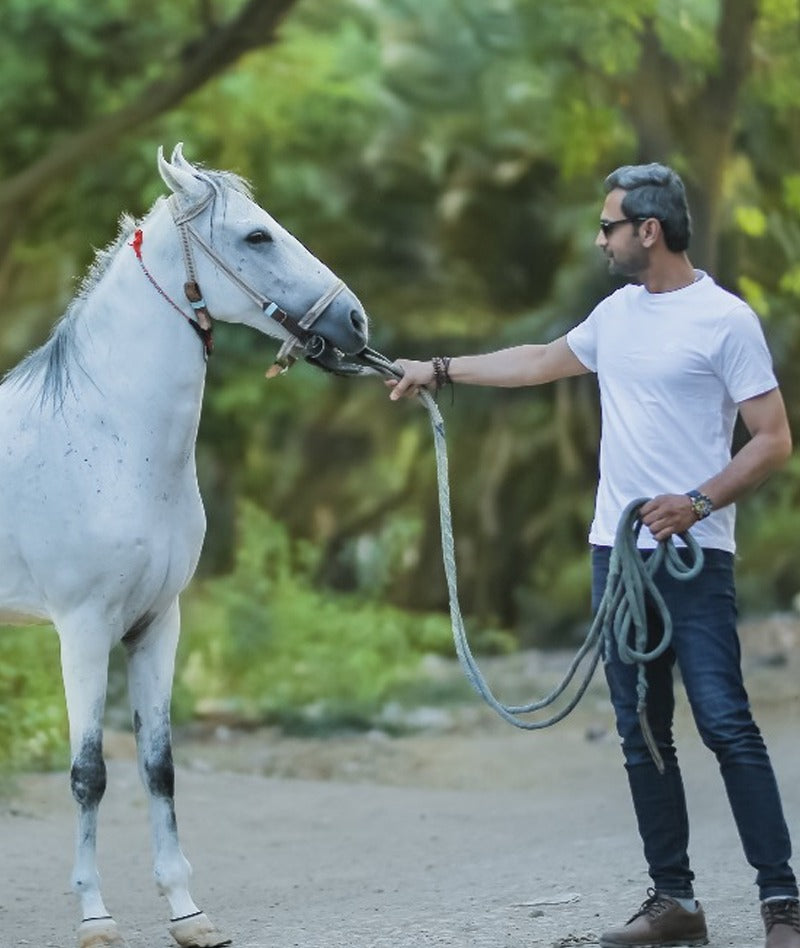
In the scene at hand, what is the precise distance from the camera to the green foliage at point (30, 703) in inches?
285

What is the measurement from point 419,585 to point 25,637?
4.43 metres

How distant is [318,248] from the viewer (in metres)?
12.5

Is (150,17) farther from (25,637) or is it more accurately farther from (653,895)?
(653,895)

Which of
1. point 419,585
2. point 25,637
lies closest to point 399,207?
point 419,585

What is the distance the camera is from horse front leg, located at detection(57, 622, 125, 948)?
4172 mm

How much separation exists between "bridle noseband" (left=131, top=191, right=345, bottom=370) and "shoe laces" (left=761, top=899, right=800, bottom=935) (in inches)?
61.4

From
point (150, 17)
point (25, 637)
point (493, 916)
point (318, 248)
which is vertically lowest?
point (493, 916)

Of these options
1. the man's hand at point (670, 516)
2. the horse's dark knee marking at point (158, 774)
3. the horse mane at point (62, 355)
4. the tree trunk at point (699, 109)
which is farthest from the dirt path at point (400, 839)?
the tree trunk at point (699, 109)

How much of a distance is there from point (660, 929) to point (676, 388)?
3.85 ft

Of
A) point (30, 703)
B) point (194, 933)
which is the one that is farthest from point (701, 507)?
point (30, 703)

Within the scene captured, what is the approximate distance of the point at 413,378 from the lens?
4.27 meters

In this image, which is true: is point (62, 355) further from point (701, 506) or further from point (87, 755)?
point (701, 506)

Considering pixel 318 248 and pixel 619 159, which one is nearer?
pixel 619 159

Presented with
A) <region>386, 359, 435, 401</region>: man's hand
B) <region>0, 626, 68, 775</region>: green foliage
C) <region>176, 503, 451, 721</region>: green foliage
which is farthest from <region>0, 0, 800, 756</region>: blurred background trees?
<region>386, 359, 435, 401</region>: man's hand
